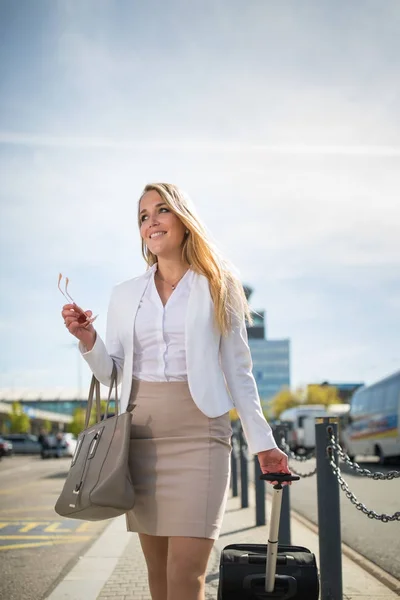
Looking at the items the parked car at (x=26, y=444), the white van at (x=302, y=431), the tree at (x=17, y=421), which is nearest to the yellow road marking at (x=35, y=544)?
the white van at (x=302, y=431)

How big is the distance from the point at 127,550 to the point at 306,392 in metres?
103

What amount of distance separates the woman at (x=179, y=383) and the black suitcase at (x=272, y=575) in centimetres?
24

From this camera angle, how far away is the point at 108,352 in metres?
3.11

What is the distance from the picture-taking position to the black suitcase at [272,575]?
9.36 ft

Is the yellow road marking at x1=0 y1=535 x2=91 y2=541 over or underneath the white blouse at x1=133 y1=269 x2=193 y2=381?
underneath

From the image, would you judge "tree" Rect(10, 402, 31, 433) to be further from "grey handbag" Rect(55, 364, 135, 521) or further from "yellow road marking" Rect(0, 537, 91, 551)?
"grey handbag" Rect(55, 364, 135, 521)

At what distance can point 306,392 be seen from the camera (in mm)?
107625

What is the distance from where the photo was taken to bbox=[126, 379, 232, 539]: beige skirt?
2678mm

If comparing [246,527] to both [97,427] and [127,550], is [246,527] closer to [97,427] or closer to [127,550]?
[127,550]

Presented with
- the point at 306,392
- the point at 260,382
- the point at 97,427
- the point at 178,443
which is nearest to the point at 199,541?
the point at 178,443

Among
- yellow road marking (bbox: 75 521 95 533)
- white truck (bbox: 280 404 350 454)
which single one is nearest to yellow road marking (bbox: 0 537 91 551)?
yellow road marking (bbox: 75 521 95 533)

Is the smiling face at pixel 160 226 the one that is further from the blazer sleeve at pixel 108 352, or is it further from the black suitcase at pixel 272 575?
the black suitcase at pixel 272 575

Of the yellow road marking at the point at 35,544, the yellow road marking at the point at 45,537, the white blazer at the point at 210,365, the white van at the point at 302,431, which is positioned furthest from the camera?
the white van at the point at 302,431

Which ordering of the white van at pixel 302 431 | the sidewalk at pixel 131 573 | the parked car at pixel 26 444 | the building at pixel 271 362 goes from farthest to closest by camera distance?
1. the building at pixel 271 362
2. the parked car at pixel 26 444
3. the white van at pixel 302 431
4. the sidewalk at pixel 131 573
